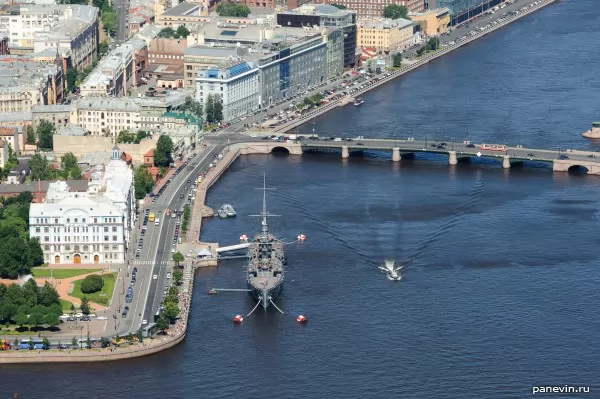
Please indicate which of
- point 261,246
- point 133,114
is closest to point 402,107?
point 133,114

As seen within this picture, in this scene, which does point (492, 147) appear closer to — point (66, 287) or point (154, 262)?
point (154, 262)

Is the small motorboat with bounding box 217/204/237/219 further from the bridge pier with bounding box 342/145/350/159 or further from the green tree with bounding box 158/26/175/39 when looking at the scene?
the green tree with bounding box 158/26/175/39

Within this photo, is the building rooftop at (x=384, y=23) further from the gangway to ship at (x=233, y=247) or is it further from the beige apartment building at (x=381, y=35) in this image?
the gangway to ship at (x=233, y=247)

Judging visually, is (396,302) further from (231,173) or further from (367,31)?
(367,31)

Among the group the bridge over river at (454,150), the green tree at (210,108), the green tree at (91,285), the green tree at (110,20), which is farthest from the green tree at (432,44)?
the green tree at (91,285)


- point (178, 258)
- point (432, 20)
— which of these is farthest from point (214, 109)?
point (432, 20)
